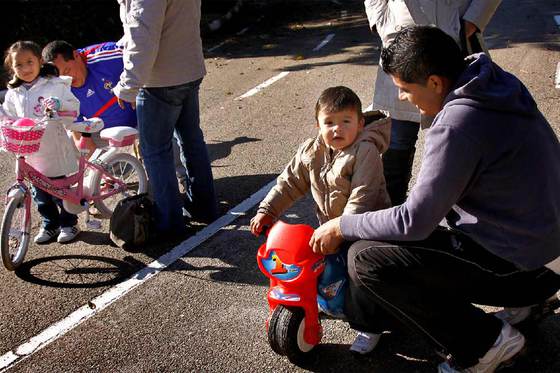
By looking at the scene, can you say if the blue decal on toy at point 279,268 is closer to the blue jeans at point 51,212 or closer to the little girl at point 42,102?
the little girl at point 42,102

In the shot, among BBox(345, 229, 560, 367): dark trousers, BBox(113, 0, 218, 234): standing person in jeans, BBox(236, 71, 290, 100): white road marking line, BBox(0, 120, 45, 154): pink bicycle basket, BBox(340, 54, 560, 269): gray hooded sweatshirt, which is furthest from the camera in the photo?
BBox(236, 71, 290, 100): white road marking line

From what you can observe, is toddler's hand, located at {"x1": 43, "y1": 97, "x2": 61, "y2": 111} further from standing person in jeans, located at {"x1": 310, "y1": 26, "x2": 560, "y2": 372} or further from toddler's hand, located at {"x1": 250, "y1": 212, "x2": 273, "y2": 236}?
standing person in jeans, located at {"x1": 310, "y1": 26, "x2": 560, "y2": 372}

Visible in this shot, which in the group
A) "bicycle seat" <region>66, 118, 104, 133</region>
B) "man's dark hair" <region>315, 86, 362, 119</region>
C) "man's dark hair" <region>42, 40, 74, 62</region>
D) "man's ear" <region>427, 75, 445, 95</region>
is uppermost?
"man's ear" <region>427, 75, 445, 95</region>

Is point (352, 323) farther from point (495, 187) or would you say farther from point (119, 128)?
point (119, 128)

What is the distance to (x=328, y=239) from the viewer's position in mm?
3004

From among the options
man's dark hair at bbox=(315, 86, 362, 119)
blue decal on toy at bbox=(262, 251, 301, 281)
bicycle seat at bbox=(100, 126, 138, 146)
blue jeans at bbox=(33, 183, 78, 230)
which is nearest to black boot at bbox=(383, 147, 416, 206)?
man's dark hair at bbox=(315, 86, 362, 119)

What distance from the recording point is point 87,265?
4.50 metres

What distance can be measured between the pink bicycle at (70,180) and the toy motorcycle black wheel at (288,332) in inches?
80.7

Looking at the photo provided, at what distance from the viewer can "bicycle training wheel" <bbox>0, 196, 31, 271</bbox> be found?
4262mm

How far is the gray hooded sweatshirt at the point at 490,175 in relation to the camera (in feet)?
8.54

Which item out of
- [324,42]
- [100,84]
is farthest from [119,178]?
[324,42]

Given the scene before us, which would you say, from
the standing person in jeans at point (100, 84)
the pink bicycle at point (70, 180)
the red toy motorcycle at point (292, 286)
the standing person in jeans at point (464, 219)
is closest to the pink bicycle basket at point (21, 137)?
the pink bicycle at point (70, 180)

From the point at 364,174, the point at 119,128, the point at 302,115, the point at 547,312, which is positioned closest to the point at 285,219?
the point at 119,128

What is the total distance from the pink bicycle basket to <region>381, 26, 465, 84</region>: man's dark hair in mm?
2531
